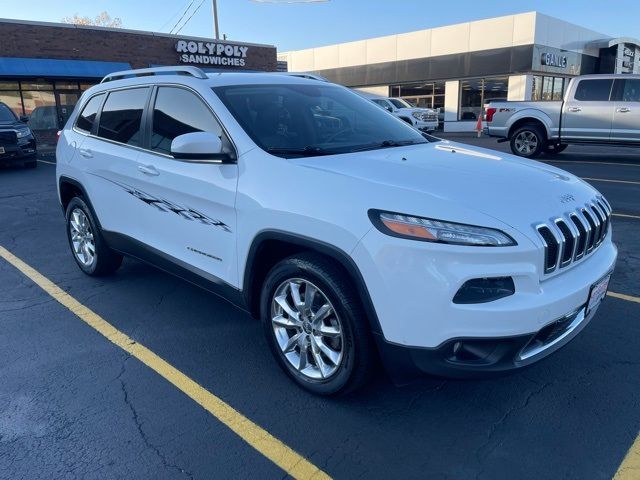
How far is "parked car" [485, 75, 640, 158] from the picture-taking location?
478 inches

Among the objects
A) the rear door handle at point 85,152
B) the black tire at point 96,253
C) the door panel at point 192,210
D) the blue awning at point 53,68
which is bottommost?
the black tire at point 96,253

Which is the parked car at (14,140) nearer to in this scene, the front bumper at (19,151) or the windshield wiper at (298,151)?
the front bumper at (19,151)

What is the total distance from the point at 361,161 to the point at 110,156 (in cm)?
237

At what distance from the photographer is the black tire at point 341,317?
256 centimetres

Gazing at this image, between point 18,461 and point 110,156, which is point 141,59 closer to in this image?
point 110,156

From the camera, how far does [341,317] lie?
261 cm

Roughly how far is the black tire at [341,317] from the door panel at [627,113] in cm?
1221

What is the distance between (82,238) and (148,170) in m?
1.69

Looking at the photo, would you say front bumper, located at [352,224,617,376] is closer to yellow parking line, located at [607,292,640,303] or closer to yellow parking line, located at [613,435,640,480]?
yellow parking line, located at [613,435,640,480]

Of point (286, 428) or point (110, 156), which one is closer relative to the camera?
point (286, 428)

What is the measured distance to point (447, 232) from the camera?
2.31 meters

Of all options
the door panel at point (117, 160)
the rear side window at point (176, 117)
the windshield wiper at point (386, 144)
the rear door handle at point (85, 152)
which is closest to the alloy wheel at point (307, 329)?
the windshield wiper at point (386, 144)

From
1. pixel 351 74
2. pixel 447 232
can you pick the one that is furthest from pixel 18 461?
pixel 351 74

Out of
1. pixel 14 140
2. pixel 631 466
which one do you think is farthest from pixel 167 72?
pixel 14 140
